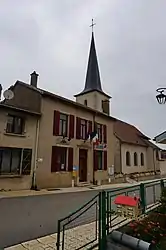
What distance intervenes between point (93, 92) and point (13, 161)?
17.2 metres

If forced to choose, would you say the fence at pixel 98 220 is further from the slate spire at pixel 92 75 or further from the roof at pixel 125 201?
the slate spire at pixel 92 75

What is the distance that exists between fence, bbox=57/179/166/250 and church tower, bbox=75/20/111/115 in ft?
73.2

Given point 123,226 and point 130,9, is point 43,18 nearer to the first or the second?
point 130,9

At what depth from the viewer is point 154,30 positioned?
9969mm

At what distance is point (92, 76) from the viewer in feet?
104

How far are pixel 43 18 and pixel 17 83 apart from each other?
996 cm

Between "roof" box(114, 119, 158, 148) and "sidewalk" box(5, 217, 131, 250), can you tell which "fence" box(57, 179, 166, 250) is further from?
"roof" box(114, 119, 158, 148)

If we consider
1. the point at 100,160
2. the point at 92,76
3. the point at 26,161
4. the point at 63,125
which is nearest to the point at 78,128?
the point at 63,125

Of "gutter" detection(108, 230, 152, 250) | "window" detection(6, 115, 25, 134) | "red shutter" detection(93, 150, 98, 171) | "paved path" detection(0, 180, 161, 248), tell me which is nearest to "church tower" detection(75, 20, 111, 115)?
"red shutter" detection(93, 150, 98, 171)

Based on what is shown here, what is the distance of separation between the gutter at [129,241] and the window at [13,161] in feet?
36.7

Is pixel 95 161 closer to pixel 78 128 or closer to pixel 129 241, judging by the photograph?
pixel 78 128

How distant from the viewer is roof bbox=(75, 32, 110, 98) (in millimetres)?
30781

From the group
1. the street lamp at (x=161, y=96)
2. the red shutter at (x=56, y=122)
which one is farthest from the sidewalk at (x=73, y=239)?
the red shutter at (x=56, y=122)

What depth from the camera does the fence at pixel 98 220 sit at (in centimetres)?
478
